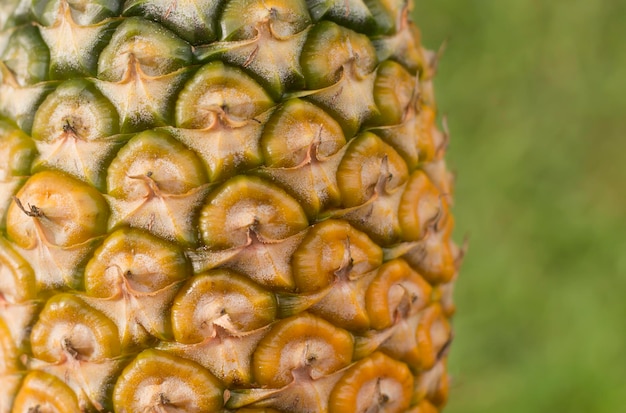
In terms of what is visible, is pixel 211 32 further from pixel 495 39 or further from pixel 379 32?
pixel 495 39

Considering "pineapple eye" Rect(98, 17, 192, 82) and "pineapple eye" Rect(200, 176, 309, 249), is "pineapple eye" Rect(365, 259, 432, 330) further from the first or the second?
"pineapple eye" Rect(98, 17, 192, 82)

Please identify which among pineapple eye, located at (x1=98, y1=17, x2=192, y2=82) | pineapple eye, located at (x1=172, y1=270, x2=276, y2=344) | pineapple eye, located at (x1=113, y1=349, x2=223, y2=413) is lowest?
pineapple eye, located at (x1=113, y1=349, x2=223, y2=413)

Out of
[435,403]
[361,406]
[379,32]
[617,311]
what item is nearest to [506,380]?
[617,311]

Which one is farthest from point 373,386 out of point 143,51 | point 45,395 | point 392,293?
point 143,51

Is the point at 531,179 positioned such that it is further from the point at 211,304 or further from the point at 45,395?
the point at 45,395

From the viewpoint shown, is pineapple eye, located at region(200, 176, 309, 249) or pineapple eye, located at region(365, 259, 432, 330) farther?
pineapple eye, located at region(365, 259, 432, 330)

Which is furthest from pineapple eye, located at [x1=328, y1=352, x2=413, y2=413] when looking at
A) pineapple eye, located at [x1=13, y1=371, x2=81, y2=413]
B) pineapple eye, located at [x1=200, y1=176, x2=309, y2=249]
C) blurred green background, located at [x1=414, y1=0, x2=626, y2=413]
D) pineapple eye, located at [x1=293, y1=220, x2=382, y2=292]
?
blurred green background, located at [x1=414, y1=0, x2=626, y2=413]

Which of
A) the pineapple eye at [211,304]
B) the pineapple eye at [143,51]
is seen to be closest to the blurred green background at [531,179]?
the pineapple eye at [211,304]
